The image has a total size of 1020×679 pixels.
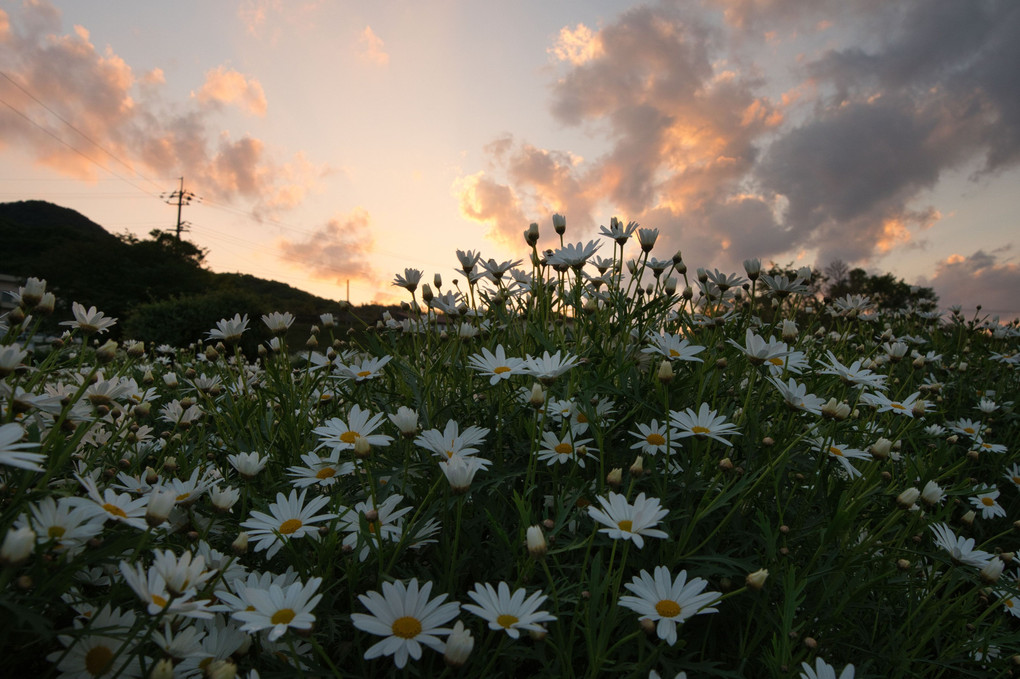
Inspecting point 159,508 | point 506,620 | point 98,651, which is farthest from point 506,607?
point 98,651

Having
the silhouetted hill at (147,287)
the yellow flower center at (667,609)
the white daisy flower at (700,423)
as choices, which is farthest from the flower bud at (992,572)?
the silhouetted hill at (147,287)

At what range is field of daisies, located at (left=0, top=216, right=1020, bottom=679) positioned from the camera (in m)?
0.95

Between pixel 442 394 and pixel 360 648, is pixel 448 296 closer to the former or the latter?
pixel 442 394

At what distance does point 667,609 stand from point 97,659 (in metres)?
1.03

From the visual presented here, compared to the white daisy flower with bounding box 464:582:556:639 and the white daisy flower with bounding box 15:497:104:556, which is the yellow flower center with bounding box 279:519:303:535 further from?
the white daisy flower with bounding box 464:582:556:639

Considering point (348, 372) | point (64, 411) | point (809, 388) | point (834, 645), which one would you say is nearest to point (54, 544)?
point (64, 411)

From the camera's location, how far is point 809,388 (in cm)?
208

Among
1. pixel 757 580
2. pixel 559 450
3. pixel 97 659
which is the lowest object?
pixel 97 659

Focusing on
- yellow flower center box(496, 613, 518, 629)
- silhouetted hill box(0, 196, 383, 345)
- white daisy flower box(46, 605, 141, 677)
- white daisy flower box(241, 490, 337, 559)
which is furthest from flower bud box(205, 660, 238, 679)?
silhouetted hill box(0, 196, 383, 345)

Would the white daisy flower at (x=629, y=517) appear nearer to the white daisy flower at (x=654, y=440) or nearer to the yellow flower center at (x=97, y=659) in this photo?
the white daisy flower at (x=654, y=440)

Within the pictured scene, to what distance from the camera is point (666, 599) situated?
1037 mm

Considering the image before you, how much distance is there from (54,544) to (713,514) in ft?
4.62

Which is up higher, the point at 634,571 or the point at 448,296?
the point at 448,296

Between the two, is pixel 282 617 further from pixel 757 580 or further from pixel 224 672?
pixel 757 580
